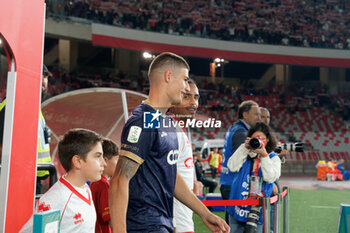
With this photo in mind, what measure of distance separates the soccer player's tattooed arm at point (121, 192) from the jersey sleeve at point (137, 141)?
0.03 meters

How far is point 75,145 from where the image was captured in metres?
2.55

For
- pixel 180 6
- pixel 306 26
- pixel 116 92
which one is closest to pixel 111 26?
pixel 180 6

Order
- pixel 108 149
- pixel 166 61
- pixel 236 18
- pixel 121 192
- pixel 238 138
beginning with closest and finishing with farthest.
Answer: pixel 121 192 < pixel 166 61 < pixel 108 149 < pixel 238 138 < pixel 236 18

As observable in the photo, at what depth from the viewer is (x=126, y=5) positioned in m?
24.4

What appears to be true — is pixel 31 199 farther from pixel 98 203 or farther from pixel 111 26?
pixel 111 26

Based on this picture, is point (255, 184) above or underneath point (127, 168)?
underneath

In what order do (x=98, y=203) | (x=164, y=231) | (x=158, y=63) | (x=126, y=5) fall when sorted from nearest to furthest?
1. (x=164, y=231)
2. (x=158, y=63)
3. (x=98, y=203)
4. (x=126, y=5)

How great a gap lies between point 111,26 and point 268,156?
62.1 feet

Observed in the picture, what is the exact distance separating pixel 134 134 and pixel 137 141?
0.11ft

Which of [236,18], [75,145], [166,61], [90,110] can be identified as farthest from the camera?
[236,18]

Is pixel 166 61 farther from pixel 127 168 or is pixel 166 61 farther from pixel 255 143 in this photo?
pixel 255 143

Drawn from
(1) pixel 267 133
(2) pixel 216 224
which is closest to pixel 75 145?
(2) pixel 216 224

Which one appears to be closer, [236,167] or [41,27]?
[41,27]

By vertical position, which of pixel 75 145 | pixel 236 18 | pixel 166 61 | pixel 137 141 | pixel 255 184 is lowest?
pixel 255 184
